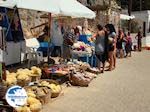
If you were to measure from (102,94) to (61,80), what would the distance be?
6.27 ft

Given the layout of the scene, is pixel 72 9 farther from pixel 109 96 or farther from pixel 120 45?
pixel 120 45

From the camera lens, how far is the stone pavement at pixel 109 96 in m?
10.6

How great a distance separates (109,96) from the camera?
12359mm

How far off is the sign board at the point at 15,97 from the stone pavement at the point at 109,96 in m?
1.13

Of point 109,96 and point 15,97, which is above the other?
point 15,97

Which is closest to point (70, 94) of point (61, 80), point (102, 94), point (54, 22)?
point (102, 94)

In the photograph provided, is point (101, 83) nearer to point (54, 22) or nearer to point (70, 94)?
point (70, 94)

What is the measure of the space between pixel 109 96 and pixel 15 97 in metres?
4.05

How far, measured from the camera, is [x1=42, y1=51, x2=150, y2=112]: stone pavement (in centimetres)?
1060

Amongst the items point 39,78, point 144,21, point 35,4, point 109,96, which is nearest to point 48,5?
point 35,4

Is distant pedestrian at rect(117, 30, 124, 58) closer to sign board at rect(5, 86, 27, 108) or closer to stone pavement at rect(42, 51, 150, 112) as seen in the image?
stone pavement at rect(42, 51, 150, 112)

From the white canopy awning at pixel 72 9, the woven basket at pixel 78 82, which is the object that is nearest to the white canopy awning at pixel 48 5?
the white canopy awning at pixel 72 9

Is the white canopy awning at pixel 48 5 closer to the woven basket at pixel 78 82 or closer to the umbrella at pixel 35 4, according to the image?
the umbrella at pixel 35 4

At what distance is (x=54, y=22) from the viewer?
74.9 feet
